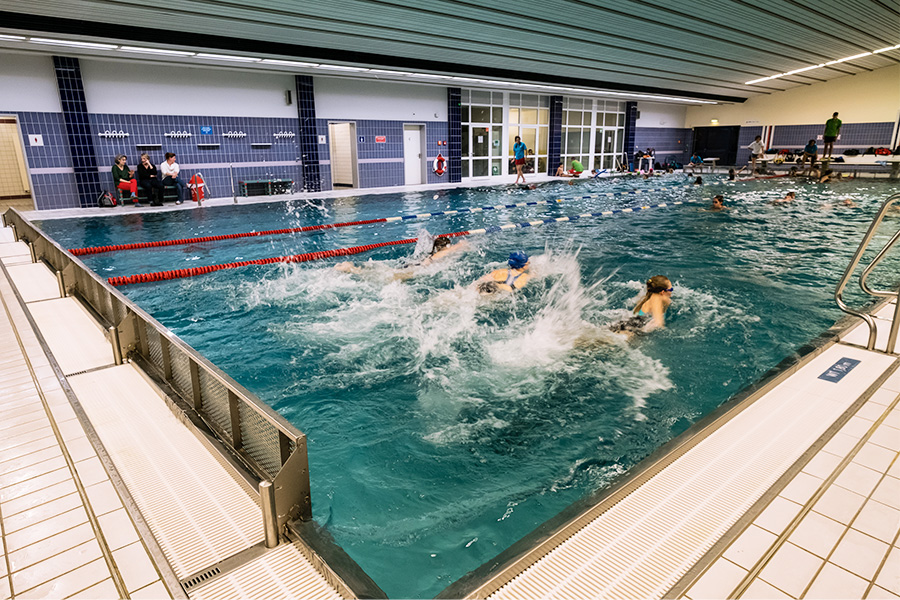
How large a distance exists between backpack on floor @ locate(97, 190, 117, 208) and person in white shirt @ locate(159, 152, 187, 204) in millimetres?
1203

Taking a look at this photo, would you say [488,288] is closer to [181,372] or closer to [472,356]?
[472,356]

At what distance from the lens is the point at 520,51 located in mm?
13039

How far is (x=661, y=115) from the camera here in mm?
26656

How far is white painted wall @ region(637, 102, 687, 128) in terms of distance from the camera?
25.6 metres

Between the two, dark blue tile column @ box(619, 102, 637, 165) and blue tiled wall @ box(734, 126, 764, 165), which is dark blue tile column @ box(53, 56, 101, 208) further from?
blue tiled wall @ box(734, 126, 764, 165)

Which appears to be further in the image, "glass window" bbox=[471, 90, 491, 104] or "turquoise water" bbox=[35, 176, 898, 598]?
"glass window" bbox=[471, 90, 491, 104]

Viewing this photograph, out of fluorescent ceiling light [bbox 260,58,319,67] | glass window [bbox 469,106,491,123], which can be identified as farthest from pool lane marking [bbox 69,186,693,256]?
glass window [bbox 469,106,491,123]

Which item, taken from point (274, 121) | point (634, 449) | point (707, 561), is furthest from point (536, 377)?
point (274, 121)

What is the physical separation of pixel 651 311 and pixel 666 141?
86.9ft

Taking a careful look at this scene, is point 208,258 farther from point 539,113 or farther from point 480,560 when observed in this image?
point 539,113

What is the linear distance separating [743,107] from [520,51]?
1898 cm

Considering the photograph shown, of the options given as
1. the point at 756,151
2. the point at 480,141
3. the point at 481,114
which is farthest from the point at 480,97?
the point at 756,151

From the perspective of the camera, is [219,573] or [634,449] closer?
[219,573]

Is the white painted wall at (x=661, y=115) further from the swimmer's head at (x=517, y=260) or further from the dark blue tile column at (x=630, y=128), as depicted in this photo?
the swimmer's head at (x=517, y=260)
